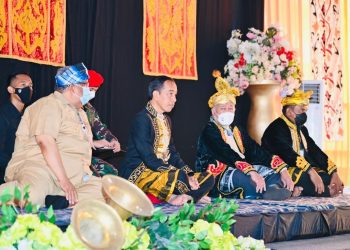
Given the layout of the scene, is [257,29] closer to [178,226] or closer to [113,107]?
[113,107]

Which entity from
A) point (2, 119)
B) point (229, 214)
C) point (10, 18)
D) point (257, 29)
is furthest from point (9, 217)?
point (257, 29)

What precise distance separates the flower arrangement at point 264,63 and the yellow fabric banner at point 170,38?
407 mm

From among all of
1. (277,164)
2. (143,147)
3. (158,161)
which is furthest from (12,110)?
(277,164)

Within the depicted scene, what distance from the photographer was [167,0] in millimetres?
6465

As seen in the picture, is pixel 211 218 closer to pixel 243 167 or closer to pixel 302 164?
pixel 243 167

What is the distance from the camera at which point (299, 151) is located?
5891mm

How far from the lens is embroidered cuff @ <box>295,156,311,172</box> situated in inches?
222

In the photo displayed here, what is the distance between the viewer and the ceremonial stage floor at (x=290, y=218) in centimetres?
430

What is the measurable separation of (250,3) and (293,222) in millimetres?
3184

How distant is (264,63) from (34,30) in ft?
7.21

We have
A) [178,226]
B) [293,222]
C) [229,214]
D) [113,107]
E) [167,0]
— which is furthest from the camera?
[167,0]

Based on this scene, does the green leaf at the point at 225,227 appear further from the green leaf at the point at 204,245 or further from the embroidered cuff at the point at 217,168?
the embroidered cuff at the point at 217,168

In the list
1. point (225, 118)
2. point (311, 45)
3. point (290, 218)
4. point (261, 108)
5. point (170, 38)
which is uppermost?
point (311, 45)

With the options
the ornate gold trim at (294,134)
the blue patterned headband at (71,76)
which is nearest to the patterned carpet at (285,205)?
the ornate gold trim at (294,134)
